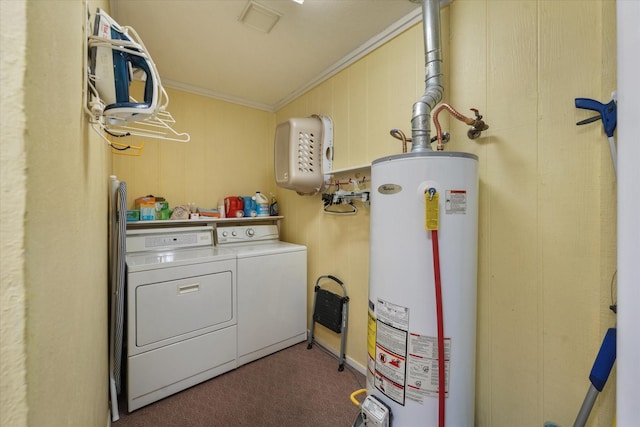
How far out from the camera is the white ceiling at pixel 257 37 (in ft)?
4.80

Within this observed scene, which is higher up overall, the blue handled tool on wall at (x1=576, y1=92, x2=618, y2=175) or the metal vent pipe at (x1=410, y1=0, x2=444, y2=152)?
the metal vent pipe at (x1=410, y1=0, x2=444, y2=152)

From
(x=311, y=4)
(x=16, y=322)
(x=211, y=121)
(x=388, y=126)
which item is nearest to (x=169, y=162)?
(x=211, y=121)

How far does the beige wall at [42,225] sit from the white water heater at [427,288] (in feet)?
3.35

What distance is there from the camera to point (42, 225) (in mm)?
365

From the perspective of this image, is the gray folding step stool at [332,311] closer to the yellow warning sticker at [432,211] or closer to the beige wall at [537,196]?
the beige wall at [537,196]

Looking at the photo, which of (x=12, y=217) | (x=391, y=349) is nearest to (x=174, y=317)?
(x=391, y=349)

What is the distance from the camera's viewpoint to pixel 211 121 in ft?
8.33

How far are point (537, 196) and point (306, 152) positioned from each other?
1555mm

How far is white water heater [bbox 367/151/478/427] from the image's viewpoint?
1.00m

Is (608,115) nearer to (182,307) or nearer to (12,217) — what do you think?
(12,217)

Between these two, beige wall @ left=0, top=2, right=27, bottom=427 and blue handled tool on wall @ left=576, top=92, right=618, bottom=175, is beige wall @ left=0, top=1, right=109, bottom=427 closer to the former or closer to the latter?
beige wall @ left=0, top=2, right=27, bottom=427

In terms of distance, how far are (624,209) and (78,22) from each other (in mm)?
1627

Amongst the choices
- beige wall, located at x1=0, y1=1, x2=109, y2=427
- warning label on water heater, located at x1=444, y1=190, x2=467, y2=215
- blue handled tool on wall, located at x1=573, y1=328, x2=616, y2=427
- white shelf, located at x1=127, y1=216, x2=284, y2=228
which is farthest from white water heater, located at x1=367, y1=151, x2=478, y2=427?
white shelf, located at x1=127, y1=216, x2=284, y2=228

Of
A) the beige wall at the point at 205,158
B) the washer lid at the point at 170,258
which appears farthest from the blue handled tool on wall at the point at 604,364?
the beige wall at the point at 205,158
